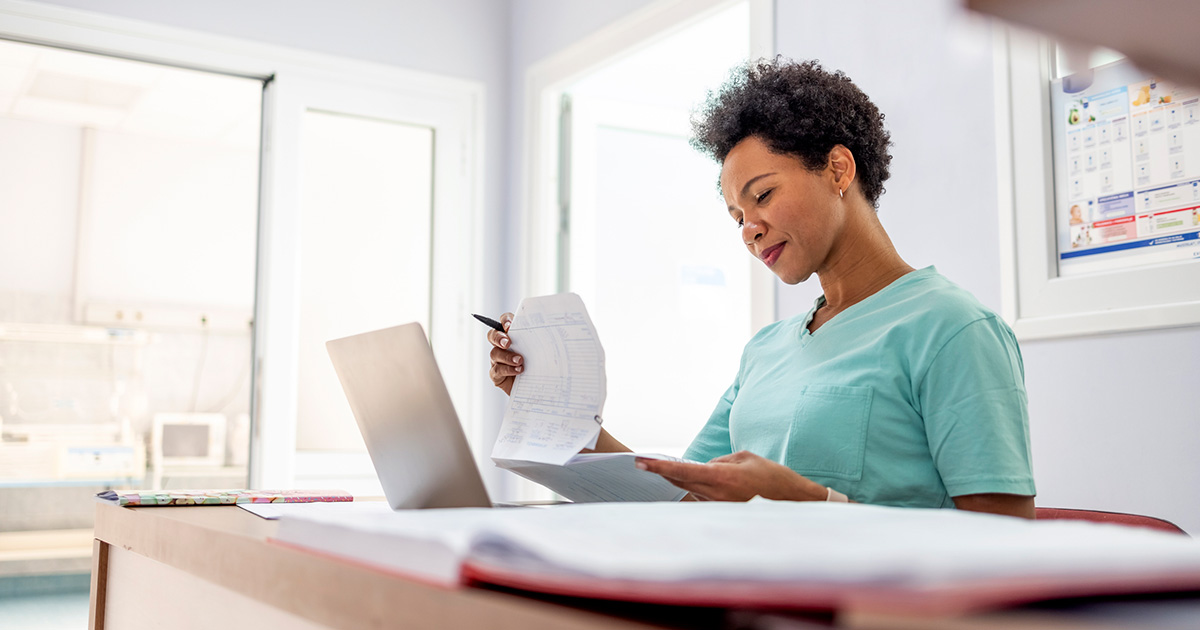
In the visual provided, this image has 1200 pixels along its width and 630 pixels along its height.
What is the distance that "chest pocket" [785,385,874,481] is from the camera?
1.15m

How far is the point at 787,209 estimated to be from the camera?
4.46 feet

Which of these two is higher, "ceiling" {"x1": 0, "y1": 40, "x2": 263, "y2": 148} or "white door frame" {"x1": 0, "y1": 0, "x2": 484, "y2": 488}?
"ceiling" {"x1": 0, "y1": 40, "x2": 263, "y2": 148}

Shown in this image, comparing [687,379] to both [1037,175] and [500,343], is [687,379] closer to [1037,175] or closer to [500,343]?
[1037,175]

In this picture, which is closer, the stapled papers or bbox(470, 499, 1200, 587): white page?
bbox(470, 499, 1200, 587): white page

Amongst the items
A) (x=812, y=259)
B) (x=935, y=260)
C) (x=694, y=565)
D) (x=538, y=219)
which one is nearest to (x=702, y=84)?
(x=538, y=219)

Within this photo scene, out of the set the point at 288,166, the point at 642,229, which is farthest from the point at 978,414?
the point at 288,166

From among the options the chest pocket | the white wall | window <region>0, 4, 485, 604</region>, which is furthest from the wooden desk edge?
window <region>0, 4, 485, 604</region>

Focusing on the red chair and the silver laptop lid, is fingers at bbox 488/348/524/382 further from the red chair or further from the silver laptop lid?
the red chair

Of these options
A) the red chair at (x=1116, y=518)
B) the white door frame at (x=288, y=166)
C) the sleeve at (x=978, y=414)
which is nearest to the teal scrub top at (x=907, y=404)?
the sleeve at (x=978, y=414)

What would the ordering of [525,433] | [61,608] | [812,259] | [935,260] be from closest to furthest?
[525,433], [812,259], [935,260], [61,608]

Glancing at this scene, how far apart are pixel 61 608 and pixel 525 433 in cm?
419

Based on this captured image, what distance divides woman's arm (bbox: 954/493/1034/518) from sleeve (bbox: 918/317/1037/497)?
0.03ft

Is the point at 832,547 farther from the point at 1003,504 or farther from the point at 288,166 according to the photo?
the point at 288,166

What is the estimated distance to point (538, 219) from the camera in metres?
3.39
